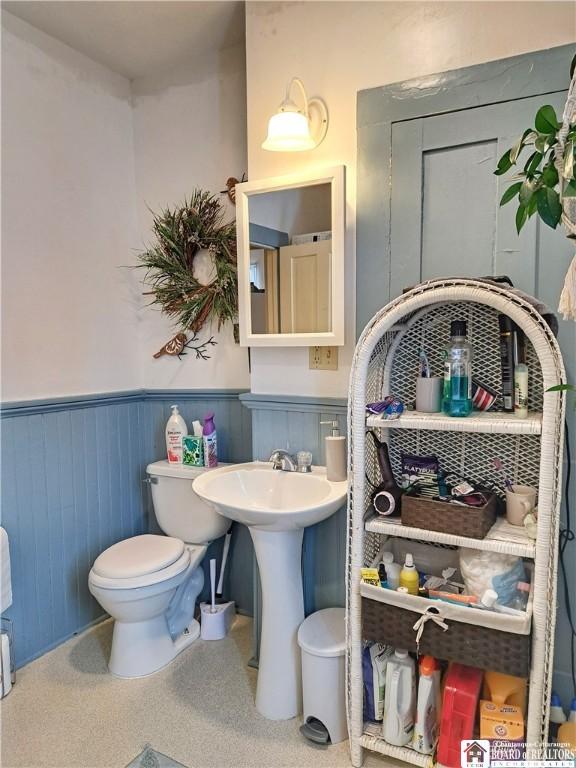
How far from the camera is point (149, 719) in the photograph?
5.88 ft

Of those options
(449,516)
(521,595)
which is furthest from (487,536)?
(521,595)

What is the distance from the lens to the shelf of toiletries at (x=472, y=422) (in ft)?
4.41

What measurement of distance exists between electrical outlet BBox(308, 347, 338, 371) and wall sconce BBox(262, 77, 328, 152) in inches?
27.3

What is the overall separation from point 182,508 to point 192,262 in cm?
112

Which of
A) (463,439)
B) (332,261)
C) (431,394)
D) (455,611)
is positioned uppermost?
(332,261)

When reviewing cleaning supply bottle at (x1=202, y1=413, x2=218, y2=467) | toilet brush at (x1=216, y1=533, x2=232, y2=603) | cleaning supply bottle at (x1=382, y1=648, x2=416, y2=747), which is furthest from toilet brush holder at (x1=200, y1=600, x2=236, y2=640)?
cleaning supply bottle at (x1=382, y1=648, x2=416, y2=747)

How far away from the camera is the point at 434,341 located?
1.67m

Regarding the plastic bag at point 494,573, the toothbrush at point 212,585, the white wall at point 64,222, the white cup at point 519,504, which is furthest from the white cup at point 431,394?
the white wall at point 64,222

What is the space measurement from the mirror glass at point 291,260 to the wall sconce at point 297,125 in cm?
15

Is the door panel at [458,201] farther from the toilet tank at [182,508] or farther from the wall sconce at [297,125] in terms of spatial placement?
the toilet tank at [182,508]

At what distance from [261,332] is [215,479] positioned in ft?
1.85

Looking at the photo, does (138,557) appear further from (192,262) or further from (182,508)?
(192,262)

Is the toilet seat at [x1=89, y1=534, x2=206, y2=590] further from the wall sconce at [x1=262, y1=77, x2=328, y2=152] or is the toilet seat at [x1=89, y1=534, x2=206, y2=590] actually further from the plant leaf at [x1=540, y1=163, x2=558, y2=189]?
the plant leaf at [x1=540, y1=163, x2=558, y2=189]

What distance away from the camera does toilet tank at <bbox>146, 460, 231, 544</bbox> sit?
2295 mm
